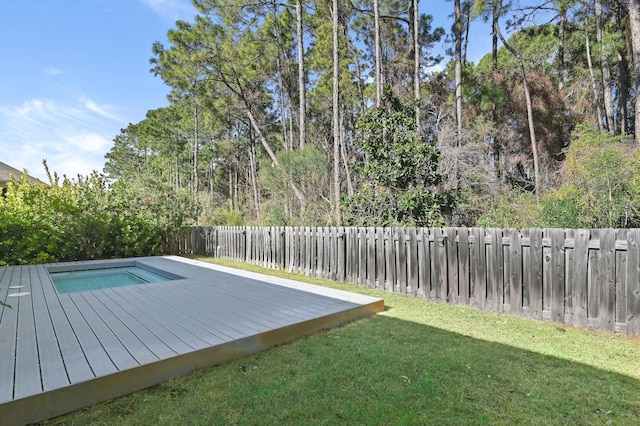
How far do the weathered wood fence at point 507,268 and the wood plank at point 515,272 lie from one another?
1 cm

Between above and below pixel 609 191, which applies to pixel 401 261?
below

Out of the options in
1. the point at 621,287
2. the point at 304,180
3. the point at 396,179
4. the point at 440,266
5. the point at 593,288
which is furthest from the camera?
the point at 304,180

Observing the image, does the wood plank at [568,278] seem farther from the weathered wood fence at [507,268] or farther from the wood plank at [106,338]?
the wood plank at [106,338]

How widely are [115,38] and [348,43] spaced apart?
30.8ft

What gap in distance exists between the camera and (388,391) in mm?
2123

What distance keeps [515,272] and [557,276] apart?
41cm

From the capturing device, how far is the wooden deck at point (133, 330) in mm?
1998

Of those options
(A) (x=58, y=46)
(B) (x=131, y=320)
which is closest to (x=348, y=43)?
(A) (x=58, y=46)

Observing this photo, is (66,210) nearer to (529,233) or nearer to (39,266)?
(39,266)

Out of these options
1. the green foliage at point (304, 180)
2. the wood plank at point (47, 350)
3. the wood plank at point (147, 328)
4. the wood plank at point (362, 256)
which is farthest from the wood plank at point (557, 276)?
the green foliage at point (304, 180)

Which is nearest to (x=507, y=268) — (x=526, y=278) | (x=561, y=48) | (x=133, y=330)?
(x=526, y=278)

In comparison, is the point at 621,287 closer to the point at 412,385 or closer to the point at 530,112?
the point at 412,385

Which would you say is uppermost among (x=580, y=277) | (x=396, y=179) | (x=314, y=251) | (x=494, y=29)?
(x=494, y=29)

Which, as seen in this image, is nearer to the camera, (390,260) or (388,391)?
(388,391)
